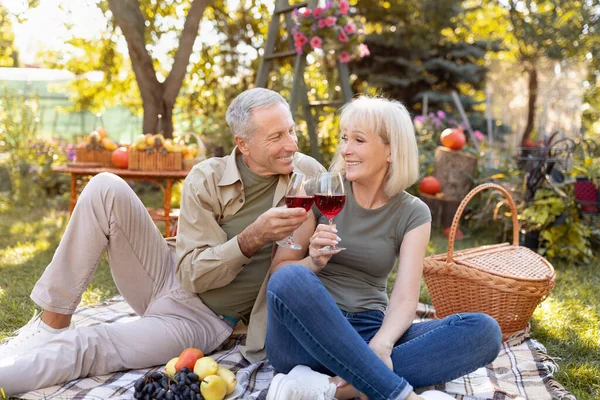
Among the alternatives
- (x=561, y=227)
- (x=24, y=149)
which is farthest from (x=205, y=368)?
(x=24, y=149)

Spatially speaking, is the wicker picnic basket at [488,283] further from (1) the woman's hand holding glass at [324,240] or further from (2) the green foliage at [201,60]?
(2) the green foliage at [201,60]

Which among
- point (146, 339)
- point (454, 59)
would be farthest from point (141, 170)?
point (454, 59)

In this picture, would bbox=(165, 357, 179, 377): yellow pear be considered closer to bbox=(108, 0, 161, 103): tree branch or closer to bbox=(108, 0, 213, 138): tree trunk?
bbox=(108, 0, 213, 138): tree trunk

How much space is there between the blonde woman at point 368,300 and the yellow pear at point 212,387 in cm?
24

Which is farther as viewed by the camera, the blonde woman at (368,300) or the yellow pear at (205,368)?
the yellow pear at (205,368)

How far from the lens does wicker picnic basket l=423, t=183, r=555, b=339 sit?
10.7 feet

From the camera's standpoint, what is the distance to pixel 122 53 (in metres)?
9.55

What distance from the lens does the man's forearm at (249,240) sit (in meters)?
2.46

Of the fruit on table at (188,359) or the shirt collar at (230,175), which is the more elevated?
the shirt collar at (230,175)

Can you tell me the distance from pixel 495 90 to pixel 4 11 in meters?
10.9

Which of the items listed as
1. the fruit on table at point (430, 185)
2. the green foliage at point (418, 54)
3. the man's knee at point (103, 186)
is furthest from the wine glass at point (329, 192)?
the green foliage at point (418, 54)

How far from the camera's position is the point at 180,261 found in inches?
108

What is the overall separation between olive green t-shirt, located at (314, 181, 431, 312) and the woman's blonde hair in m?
0.09

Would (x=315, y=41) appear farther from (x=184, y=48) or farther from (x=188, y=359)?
(x=188, y=359)
